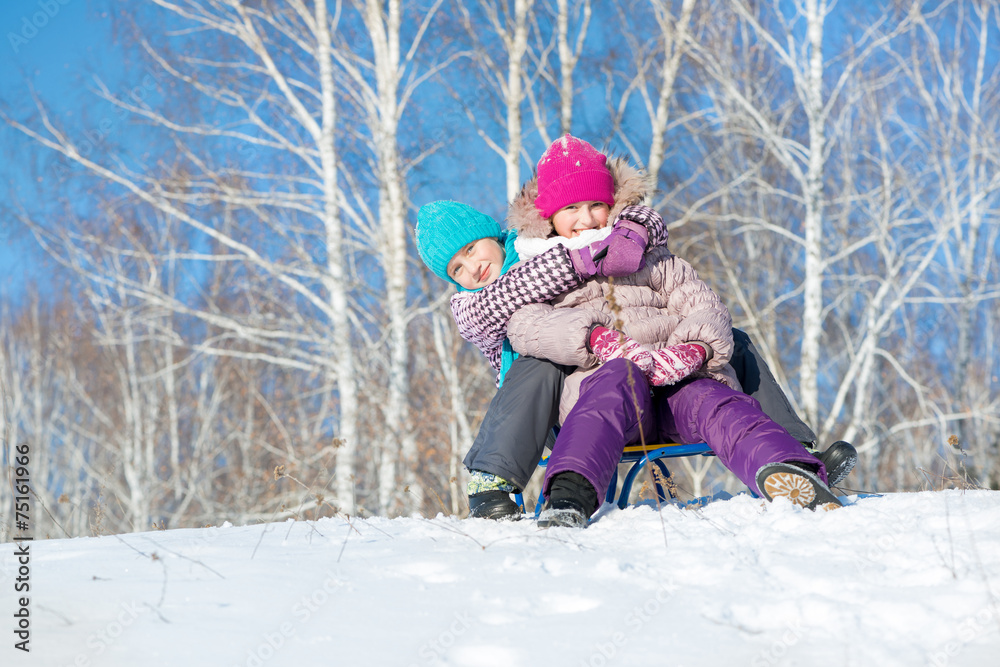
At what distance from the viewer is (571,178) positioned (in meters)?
3.03

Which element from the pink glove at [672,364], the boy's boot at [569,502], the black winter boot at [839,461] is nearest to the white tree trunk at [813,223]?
the black winter boot at [839,461]

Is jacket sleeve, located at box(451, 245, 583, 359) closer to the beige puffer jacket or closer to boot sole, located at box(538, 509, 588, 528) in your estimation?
the beige puffer jacket

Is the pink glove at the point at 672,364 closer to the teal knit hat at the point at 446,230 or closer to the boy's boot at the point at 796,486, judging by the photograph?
the boy's boot at the point at 796,486

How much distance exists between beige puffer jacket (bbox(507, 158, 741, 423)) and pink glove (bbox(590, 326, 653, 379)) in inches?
1.5

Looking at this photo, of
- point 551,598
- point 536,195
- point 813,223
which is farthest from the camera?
point 813,223

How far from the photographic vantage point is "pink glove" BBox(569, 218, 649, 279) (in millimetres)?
2717

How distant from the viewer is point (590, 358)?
264 cm

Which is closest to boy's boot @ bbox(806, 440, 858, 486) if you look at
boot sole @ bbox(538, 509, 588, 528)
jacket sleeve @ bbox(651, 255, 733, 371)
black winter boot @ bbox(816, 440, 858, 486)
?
black winter boot @ bbox(816, 440, 858, 486)

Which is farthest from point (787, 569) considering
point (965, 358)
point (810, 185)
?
point (965, 358)

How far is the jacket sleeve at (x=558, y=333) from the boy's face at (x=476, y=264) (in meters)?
0.50

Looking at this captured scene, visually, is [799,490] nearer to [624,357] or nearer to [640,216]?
[624,357]

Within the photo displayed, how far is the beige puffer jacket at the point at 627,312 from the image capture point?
8.56ft

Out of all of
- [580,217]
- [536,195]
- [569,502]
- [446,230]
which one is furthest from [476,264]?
[569,502]

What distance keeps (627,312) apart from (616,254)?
0.23 metres
